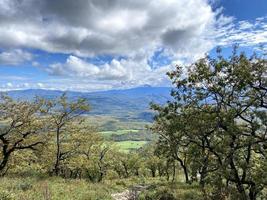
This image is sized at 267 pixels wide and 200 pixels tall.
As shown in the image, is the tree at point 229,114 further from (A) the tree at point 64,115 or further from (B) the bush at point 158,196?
(A) the tree at point 64,115

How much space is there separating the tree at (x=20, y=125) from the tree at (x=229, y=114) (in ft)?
62.3

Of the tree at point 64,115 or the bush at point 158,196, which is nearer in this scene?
the bush at point 158,196

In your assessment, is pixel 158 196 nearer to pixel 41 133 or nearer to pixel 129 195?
pixel 129 195

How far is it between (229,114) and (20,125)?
24.4 meters

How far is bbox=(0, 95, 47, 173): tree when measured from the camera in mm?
35656

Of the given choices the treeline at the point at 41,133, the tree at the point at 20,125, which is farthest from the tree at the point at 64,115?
the tree at the point at 20,125

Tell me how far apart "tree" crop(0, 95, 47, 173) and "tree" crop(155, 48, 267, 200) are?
19.0 metres

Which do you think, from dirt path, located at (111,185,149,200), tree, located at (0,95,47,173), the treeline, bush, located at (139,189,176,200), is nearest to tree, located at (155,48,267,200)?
bush, located at (139,189,176,200)

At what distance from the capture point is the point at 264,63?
20375 millimetres

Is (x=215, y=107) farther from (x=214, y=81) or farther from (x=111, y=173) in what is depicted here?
(x=111, y=173)

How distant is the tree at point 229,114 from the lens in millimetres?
20703

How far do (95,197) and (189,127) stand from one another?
8284mm

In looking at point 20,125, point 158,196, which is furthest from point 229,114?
point 20,125

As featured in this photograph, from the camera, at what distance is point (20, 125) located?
36688 millimetres
